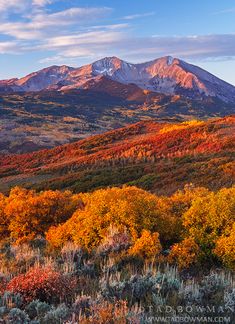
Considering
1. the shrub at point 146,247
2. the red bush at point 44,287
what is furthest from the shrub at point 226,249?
the red bush at point 44,287

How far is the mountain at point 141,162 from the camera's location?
28047 millimetres

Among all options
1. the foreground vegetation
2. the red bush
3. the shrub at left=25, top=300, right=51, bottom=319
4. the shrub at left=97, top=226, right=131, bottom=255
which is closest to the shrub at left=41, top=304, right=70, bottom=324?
the foreground vegetation

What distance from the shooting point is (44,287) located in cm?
530

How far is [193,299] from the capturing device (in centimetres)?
511

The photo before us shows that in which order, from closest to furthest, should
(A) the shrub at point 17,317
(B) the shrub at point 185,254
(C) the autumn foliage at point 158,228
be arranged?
(A) the shrub at point 17,317, (B) the shrub at point 185,254, (C) the autumn foliage at point 158,228

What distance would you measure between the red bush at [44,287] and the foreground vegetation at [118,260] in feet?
0.04

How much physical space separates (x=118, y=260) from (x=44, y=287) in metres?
1.94

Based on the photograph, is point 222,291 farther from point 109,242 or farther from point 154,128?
point 154,128

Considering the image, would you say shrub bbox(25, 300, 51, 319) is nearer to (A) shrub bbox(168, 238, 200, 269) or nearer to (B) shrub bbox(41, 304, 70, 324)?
(B) shrub bbox(41, 304, 70, 324)

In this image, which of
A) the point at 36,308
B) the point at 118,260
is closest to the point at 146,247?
the point at 118,260

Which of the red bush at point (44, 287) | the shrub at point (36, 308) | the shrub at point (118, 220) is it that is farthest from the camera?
the shrub at point (118, 220)

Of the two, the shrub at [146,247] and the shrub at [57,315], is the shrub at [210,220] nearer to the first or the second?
the shrub at [146,247]

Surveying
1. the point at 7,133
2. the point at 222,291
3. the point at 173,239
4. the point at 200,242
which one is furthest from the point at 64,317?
the point at 7,133

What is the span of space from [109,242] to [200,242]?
70.6 inches
